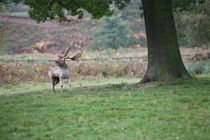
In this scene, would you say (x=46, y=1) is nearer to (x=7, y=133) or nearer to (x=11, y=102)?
(x=11, y=102)

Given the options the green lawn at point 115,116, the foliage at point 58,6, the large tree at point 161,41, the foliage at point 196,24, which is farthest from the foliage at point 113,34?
the green lawn at point 115,116

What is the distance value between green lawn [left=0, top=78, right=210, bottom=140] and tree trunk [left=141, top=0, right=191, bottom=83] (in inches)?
85.9

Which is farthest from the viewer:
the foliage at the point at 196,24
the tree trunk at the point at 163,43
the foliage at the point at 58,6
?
the foliage at the point at 196,24

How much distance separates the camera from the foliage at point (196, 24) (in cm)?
3516

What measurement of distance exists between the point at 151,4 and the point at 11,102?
7.54 m

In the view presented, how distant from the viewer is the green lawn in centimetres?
1020

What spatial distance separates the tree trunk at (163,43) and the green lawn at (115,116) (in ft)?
7.16

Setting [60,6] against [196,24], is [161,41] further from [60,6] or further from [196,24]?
[196,24]

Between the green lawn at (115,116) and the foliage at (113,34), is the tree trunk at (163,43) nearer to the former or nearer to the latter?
the green lawn at (115,116)

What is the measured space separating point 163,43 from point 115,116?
7.84 meters

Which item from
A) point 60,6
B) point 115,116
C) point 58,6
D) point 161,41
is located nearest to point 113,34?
point 60,6

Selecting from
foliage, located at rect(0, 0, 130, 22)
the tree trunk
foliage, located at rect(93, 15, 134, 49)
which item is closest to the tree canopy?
foliage, located at rect(0, 0, 130, 22)

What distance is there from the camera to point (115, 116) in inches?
479

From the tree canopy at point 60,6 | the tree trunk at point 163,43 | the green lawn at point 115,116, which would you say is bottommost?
the green lawn at point 115,116
